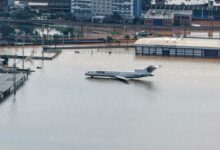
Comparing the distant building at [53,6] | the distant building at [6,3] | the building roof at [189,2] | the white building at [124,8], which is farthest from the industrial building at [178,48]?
the building roof at [189,2]

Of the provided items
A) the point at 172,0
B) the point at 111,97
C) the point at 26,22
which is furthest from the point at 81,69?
the point at 172,0

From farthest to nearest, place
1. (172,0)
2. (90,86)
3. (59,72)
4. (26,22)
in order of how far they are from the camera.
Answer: (172,0), (26,22), (59,72), (90,86)

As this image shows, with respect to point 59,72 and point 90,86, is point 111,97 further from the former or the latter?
point 59,72

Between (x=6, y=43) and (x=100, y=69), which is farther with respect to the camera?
(x=6, y=43)

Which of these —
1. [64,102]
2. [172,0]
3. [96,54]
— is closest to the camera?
[64,102]

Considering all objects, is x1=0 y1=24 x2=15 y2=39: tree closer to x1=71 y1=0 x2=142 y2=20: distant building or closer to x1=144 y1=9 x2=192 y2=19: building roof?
x1=71 y1=0 x2=142 y2=20: distant building
